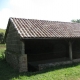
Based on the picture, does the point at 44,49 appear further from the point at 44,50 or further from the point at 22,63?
the point at 22,63

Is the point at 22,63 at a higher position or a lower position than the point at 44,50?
lower

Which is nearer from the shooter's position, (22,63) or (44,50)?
(22,63)

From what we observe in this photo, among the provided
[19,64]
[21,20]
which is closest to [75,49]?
[21,20]

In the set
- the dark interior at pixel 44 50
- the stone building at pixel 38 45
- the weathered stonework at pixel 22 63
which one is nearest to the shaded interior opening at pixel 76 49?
the stone building at pixel 38 45

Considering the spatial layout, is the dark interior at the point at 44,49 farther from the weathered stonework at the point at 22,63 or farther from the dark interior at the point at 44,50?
the weathered stonework at the point at 22,63

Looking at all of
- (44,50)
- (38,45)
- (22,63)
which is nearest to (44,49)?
(44,50)

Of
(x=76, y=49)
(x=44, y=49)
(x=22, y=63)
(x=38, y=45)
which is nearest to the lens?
(x=22, y=63)

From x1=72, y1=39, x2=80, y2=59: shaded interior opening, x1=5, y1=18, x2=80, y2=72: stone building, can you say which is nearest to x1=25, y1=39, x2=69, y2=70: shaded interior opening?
x1=5, y1=18, x2=80, y2=72: stone building

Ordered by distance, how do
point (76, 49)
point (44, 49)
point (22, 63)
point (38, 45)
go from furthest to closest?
point (76, 49)
point (44, 49)
point (38, 45)
point (22, 63)

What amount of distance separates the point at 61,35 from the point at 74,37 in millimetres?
1354

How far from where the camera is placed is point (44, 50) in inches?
616

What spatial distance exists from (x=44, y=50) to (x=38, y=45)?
90 centimetres

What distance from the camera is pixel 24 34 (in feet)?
38.9

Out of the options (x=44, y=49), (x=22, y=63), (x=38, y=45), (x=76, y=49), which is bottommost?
(x=22, y=63)
